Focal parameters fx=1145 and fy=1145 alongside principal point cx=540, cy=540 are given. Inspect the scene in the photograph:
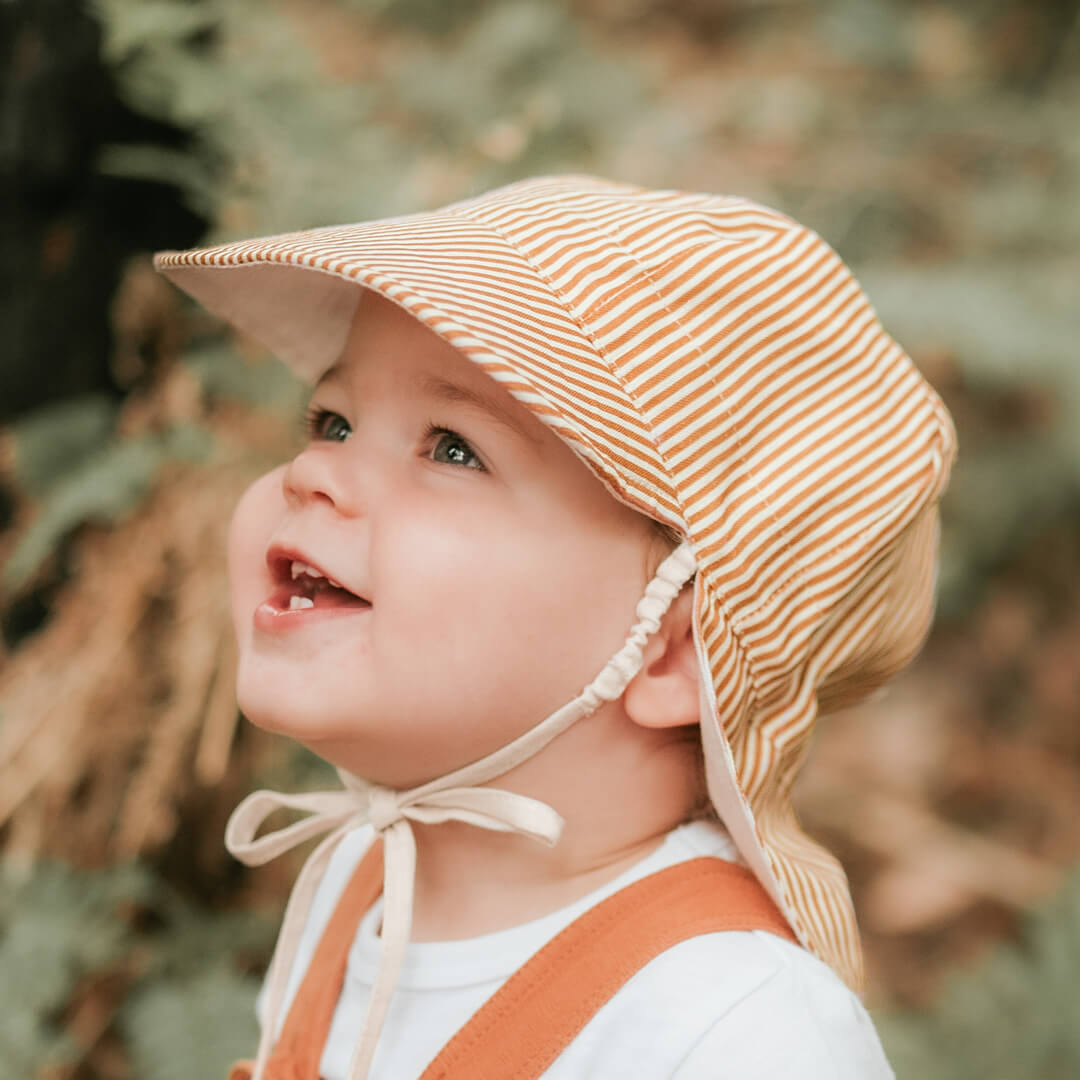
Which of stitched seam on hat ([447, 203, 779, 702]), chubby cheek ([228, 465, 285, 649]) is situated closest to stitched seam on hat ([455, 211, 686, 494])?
stitched seam on hat ([447, 203, 779, 702])

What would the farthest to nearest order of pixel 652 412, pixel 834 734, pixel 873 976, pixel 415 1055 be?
pixel 834 734 → pixel 873 976 → pixel 415 1055 → pixel 652 412

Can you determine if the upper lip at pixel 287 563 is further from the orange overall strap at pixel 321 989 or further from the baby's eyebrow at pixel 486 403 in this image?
the orange overall strap at pixel 321 989

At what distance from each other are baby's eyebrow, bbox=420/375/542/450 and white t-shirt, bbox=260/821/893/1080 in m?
0.42

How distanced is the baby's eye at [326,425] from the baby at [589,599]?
1 cm

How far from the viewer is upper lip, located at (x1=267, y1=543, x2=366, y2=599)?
38.2 inches

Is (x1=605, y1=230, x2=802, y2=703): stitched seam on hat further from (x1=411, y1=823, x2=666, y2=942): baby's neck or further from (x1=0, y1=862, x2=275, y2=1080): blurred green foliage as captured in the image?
(x1=0, y1=862, x2=275, y2=1080): blurred green foliage

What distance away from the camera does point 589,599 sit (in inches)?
38.0

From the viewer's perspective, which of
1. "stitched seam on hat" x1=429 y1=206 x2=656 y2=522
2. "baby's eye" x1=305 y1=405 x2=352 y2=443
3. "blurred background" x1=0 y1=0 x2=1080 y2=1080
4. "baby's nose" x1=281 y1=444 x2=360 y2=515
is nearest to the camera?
"stitched seam on hat" x1=429 y1=206 x2=656 y2=522

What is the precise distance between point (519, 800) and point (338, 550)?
0.26m

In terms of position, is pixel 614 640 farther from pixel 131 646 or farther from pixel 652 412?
pixel 131 646

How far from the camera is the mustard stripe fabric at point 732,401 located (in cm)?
90

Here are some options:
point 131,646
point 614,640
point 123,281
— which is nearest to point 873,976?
point 131,646

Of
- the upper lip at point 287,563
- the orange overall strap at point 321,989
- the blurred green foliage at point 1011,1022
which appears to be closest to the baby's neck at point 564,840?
the orange overall strap at point 321,989

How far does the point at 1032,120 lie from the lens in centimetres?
312
